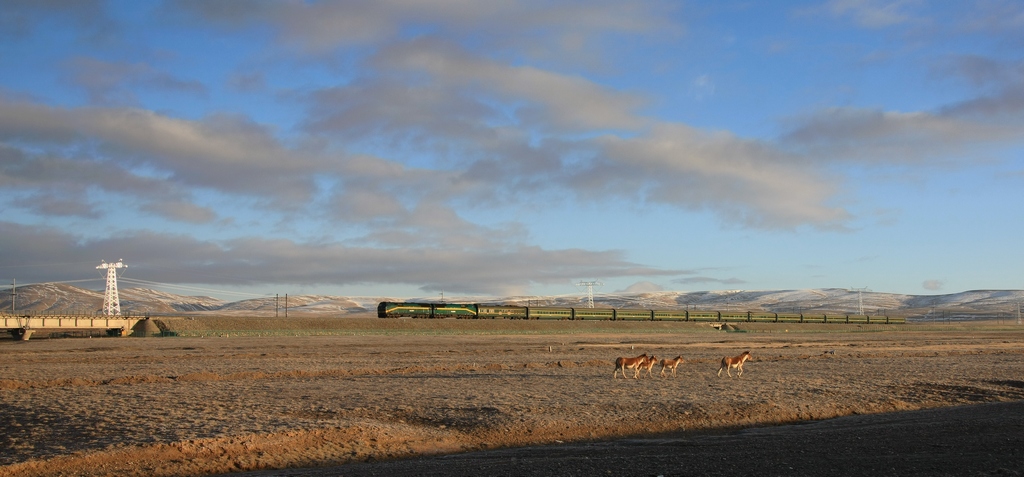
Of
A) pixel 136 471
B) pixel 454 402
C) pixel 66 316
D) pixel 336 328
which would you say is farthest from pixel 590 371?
pixel 66 316

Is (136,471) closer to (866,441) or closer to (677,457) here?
(677,457)

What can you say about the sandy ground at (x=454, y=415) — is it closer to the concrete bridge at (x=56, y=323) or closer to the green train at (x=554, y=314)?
the concrete bridge at (x=56, y=323)

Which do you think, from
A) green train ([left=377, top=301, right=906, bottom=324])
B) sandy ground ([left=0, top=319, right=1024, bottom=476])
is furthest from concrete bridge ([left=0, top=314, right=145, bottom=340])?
sandy ground ([left=0, top=319, right=1024, bottom=476])

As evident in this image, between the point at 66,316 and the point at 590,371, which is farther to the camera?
the point at 66,316

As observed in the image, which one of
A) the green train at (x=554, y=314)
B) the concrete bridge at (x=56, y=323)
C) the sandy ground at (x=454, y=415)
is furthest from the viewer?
the green train at (x=554, y=314)

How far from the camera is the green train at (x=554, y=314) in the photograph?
94500 mm

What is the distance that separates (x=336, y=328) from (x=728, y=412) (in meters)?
70.7

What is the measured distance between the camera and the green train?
9450cm

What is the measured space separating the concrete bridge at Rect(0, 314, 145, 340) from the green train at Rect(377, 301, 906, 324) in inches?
1048

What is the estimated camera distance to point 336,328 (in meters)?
86.3

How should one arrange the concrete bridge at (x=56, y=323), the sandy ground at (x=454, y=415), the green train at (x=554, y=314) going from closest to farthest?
the sandy ground at (x=454, y=415) → the concrete bridge at (x=56, y=323) → the green train at (x=554, y=314)

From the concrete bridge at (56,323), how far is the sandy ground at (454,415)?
1737 inches

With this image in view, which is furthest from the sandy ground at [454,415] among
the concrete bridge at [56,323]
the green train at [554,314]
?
the green train at [554,314]

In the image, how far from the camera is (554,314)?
4026 inches
